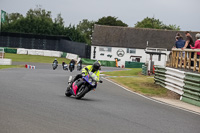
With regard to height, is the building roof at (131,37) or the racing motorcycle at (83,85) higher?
the building roof at (131,37)

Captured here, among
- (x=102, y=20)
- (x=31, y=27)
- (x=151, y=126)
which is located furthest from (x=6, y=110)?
(x=102, y=20)

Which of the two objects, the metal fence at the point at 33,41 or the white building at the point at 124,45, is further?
the white building at the point at 124,45

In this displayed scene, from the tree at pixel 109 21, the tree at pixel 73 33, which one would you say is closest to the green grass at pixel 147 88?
the tree at pixel 73 33

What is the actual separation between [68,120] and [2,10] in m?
41.4

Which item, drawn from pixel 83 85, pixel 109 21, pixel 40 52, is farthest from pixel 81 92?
pixel 109 21

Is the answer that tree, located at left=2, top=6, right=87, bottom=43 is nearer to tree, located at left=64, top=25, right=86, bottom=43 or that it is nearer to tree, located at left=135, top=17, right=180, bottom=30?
tree, located at left=64, top=25, right=86, bottom=43

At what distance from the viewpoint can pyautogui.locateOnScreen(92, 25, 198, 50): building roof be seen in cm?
7725

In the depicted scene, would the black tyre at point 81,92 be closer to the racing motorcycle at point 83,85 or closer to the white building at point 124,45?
the racing motorcycle at point 83,85

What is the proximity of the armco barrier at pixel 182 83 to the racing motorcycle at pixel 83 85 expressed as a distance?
4.44 meters

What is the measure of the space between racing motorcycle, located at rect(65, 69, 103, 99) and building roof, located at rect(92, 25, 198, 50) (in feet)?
210

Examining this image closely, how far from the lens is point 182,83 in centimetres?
1705

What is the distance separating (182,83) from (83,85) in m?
5.53

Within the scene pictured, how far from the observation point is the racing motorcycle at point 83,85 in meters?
12.9

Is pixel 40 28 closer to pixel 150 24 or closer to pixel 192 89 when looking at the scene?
pixel 150 24
